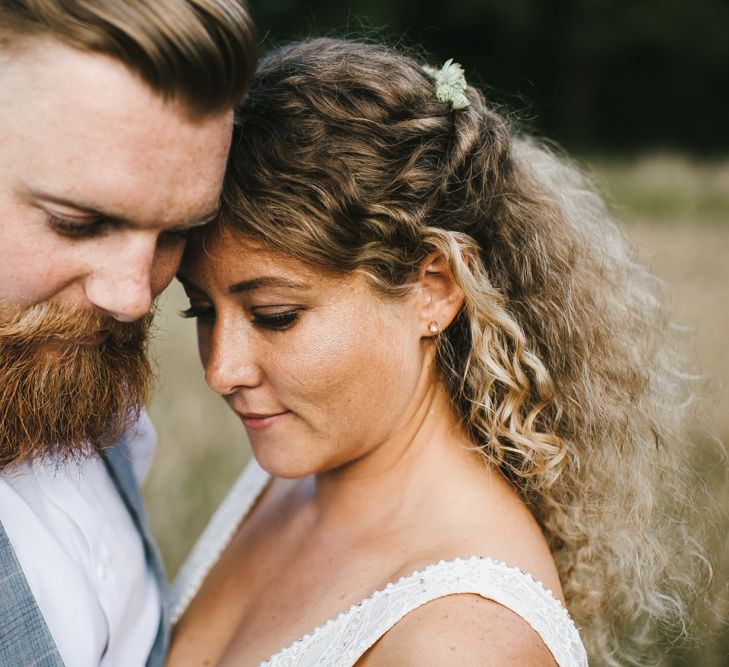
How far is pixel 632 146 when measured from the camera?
109 feet

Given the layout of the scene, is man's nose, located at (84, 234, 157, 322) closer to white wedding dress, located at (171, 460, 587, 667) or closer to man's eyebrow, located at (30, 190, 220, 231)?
man's eyebrow, located at (30, 190, 220, 231)

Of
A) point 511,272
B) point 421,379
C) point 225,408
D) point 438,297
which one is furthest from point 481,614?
point 225,408

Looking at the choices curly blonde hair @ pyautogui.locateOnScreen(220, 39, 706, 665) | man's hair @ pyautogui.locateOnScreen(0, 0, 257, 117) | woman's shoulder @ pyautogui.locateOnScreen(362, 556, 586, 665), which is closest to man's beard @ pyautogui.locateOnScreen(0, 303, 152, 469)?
curly blonde hair @ pyautogui.locateOnScreen(220, 39, 706, 665)

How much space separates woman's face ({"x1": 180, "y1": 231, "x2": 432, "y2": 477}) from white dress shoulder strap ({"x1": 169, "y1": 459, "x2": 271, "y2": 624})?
70cm

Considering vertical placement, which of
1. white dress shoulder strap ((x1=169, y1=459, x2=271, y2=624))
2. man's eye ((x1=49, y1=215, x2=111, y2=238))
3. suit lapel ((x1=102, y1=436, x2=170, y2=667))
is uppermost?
man's eye ((x1=49, y1=215, x2=111, y2=238))

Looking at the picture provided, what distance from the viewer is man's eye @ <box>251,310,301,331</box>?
8.02ft

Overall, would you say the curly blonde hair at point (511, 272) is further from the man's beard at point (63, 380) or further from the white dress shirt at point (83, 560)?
the white dress shirt at point (83, 560)

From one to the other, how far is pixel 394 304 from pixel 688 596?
5.27 feet

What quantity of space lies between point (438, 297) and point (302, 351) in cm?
46

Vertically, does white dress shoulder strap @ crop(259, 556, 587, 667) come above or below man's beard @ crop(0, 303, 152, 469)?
below

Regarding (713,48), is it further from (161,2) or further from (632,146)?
(161,2)

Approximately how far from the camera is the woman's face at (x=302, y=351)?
2.42 meters

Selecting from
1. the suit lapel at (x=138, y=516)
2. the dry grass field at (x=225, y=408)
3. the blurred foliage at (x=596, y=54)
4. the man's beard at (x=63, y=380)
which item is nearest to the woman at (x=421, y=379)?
the suit lapel at (x=138, y=516)

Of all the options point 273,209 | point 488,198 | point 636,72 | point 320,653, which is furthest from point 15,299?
point 636,72
